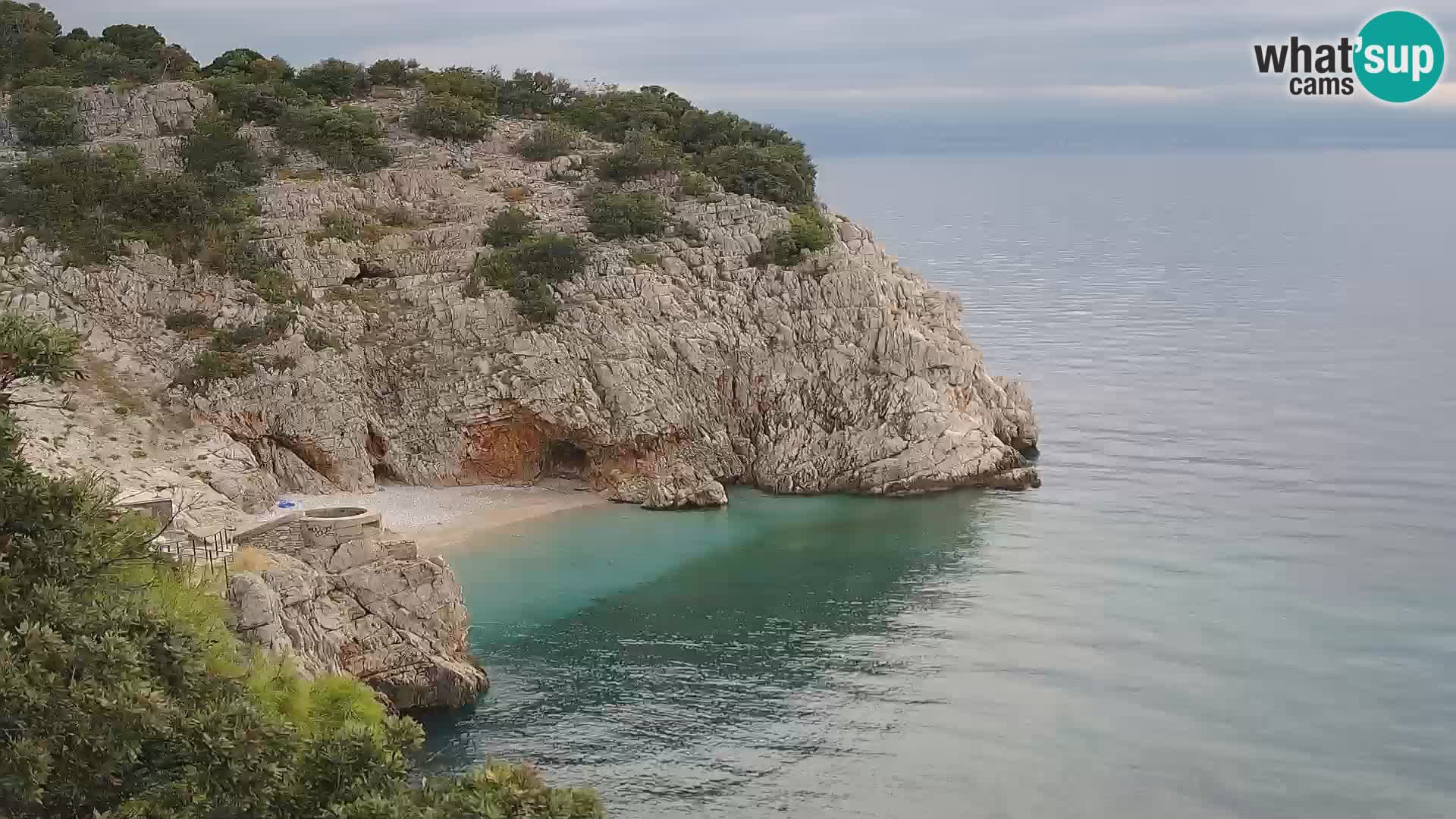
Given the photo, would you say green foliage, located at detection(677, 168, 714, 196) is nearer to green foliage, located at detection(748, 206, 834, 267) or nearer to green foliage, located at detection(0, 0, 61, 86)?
green foliage, located at detection(748, 206, 834, 267)

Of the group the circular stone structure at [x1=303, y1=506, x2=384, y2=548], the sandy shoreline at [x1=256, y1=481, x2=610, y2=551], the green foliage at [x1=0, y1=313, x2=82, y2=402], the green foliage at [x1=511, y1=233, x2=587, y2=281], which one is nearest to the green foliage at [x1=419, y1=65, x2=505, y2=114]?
the green foliage at [x1=511, y1=233, x2=587, y2=281]

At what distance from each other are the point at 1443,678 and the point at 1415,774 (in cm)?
481

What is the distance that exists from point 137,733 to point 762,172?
39.1m

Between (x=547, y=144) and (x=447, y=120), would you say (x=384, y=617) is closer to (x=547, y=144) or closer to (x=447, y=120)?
(x=547, y=144)

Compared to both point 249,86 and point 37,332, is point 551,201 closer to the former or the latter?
point 249,86

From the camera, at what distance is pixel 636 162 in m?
51.8

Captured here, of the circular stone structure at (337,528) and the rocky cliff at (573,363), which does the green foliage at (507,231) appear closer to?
the rocky cliff at (573,363)

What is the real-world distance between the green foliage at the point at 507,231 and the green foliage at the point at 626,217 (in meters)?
2.25

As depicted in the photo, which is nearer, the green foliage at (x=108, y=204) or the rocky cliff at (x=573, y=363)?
the rocky cliff at (x=573, y=363)

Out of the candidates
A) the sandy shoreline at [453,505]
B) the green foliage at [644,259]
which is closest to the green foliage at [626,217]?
the green foliage at [644,259]

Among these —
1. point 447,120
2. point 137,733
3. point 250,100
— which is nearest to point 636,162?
point 447,120

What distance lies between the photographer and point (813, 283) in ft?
156

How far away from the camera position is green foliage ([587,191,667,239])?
48.6m

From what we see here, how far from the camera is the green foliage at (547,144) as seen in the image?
176 feet
